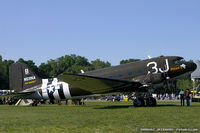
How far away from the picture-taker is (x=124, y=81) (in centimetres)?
2411

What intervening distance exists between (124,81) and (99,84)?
231 cm

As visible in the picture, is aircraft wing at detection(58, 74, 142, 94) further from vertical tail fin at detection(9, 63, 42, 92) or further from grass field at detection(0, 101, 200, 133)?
vertical tail fin at detection(9, 63, 42, 92)

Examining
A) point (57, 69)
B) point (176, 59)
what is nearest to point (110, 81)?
point (176, 59)

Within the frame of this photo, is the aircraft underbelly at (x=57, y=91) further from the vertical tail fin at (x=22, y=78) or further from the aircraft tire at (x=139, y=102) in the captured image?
the aircraft tire at (x=139, y=102)

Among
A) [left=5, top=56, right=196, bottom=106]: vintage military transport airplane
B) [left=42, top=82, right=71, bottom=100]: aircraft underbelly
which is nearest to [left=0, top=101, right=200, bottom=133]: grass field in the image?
[left=5, top=56, right=196, bottom=106]: vintage military transport airplane

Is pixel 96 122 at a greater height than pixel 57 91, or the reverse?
pixel 57 91

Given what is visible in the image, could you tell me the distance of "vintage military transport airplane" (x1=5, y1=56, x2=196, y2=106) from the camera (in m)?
24.2

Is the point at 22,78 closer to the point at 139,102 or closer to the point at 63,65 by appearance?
the point at 139,102

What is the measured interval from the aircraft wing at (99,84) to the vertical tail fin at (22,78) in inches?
259

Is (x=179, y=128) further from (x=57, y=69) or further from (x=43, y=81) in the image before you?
(x=57, y=69)

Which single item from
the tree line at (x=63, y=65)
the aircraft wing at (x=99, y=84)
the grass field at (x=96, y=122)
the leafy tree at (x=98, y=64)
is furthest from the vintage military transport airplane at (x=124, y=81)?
the leafy tree at (x=98, y=64)

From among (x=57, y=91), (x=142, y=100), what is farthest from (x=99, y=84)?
(x=57, y=91)

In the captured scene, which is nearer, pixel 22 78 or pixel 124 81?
pixel 124 81

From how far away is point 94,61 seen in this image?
15962 centimetres
